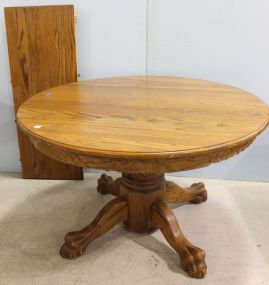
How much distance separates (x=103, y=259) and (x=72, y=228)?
0.87ft

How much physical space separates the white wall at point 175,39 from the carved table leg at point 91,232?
0.77 meters

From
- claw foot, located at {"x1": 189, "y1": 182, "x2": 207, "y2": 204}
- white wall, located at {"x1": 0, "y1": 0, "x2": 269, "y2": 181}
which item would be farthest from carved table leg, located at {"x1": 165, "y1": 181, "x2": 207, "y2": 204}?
white wall, located at {"x1": 0, "y1": 0, "x2": 269, "y2": 181}

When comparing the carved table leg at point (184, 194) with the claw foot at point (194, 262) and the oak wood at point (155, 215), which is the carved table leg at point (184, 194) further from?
the claw foot at point (194, 262)

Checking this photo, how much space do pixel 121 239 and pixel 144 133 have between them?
0.70 meters

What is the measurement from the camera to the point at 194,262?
1279mm

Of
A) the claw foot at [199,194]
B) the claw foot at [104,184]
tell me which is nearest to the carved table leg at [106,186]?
the claw foot at [104,184]

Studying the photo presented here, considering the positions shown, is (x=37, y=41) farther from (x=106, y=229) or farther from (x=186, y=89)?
(x=106, y=229)

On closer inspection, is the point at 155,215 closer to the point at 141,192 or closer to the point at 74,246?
the point at 141,192

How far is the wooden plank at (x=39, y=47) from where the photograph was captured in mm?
1660

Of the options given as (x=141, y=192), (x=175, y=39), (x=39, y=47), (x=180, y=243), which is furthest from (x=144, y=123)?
(x=39, y=47)

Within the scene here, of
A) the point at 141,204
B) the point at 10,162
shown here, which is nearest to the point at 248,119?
the point at 141,204

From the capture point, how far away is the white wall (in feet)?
5.35

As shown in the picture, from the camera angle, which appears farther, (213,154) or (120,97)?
(120,97)

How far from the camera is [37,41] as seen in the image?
1703mm
